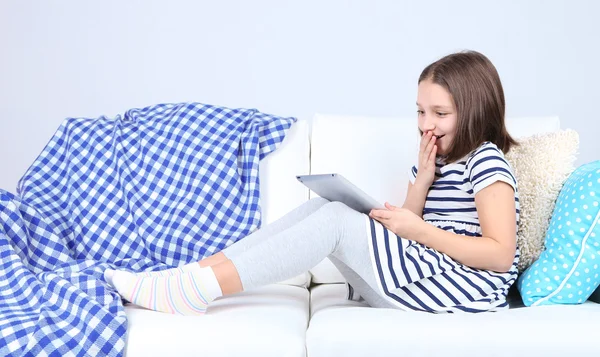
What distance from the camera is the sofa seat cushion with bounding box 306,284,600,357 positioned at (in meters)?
1.43

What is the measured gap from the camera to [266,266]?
5.04 ft

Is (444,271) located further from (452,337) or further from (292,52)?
(292,52)

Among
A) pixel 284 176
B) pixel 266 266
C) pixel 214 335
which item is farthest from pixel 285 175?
pixel 214 335

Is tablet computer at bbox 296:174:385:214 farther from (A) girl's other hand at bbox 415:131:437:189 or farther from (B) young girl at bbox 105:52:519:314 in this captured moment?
(A) girl's other hand at bbox 415:131:437:189

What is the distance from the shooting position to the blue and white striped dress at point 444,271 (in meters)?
1.58

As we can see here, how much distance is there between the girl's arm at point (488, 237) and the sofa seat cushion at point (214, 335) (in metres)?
0.34

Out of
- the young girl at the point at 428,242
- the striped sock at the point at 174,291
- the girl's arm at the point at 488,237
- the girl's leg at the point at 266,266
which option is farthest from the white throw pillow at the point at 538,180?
the striped sock at the point at 174,291

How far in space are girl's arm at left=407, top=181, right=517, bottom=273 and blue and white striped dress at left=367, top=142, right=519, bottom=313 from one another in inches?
0.7

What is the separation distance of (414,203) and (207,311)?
0.60 m

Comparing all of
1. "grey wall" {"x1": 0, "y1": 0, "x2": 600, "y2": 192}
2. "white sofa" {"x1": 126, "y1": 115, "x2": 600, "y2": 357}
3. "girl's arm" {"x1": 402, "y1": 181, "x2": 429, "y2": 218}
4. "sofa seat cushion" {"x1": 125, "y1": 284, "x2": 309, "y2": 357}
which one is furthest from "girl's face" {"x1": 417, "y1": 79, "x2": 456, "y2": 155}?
"grey wall" {"x1": 0, "y1": 0, "x2": 600, "y2": 192}

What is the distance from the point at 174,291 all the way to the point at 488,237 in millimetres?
664

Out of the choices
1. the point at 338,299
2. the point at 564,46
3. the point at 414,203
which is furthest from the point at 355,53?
the point at 338,299

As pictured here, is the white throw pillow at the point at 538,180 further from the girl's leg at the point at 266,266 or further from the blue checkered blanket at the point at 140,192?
the blue checkered blanket at the point at 140,192

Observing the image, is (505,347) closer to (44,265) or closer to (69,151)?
(44,265)
